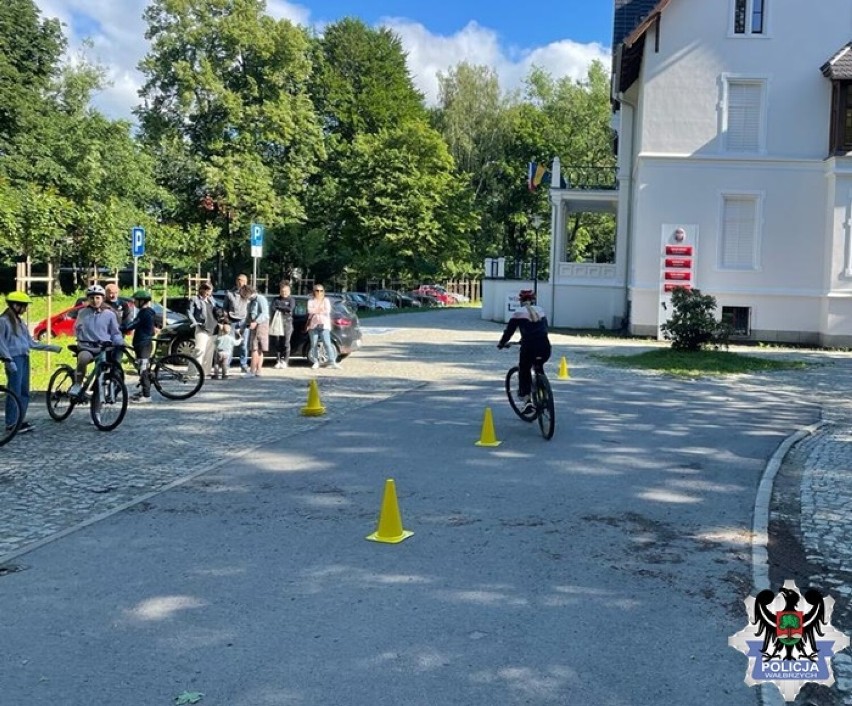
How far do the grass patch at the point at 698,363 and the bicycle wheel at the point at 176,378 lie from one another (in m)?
9.74

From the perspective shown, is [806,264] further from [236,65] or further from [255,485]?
[236,65]

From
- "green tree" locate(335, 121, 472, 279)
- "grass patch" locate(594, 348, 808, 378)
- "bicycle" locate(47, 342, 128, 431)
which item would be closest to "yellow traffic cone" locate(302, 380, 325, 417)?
"bicycle" locate(47, 342, 128, 431)

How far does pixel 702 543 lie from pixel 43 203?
Answer: 100 feet

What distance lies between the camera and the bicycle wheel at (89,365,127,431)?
10836 millimetres

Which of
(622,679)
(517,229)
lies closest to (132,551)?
(622,679)

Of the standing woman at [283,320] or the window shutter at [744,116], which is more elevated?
the window shutter at [744,116]

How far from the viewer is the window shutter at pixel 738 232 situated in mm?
27391

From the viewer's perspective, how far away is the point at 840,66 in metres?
26.0

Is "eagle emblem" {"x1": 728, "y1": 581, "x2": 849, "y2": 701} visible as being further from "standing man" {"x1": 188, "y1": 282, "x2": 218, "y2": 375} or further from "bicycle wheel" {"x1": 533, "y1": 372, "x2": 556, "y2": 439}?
"standing man" {"x1": 188, "y1": 282, "x2": 218, "y2": 375}

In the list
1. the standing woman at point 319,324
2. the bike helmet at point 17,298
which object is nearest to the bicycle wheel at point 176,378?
the bike helmet at point 17,298

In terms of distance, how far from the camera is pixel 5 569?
5668mm

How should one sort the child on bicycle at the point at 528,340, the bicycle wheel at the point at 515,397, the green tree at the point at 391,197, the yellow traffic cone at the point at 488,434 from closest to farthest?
1. the yellow traffic cone at the point at 488,434
2. the child on bicycle at the point at 528,340
3. the bicycle wheel at the point at 515,397
4. the green tree at the point at 391,197

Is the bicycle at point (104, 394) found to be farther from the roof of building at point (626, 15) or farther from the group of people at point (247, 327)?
the roof of building at point (626, 15)

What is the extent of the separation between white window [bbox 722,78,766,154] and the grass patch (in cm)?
899
